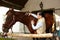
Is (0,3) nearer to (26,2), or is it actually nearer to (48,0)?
(26,2)

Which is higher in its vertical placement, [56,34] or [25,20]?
[25,20]

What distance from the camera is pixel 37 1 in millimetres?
5422

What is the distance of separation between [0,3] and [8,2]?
0.26 meters

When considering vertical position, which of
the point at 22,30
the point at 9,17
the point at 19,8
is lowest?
the point at 22,30

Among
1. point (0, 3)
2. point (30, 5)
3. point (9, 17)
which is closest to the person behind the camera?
point (9, 17)

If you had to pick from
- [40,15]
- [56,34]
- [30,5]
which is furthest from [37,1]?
[56,34]

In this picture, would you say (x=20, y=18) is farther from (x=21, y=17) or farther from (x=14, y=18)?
(x=14, y=18)

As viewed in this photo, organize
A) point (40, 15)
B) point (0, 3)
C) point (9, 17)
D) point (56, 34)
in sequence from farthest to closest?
point (0, 3), point (9, 17), point (40, 15), point (56, 34)

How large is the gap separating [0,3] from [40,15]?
1851 millimetres

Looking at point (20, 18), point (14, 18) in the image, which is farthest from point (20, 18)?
point (14, 18)

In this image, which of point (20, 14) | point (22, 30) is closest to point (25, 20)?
point (20, 14)

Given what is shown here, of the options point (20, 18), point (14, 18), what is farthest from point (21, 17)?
point (14, 18)

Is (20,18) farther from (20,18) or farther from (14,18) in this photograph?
(14,18)

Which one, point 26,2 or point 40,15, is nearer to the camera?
point 40,15
